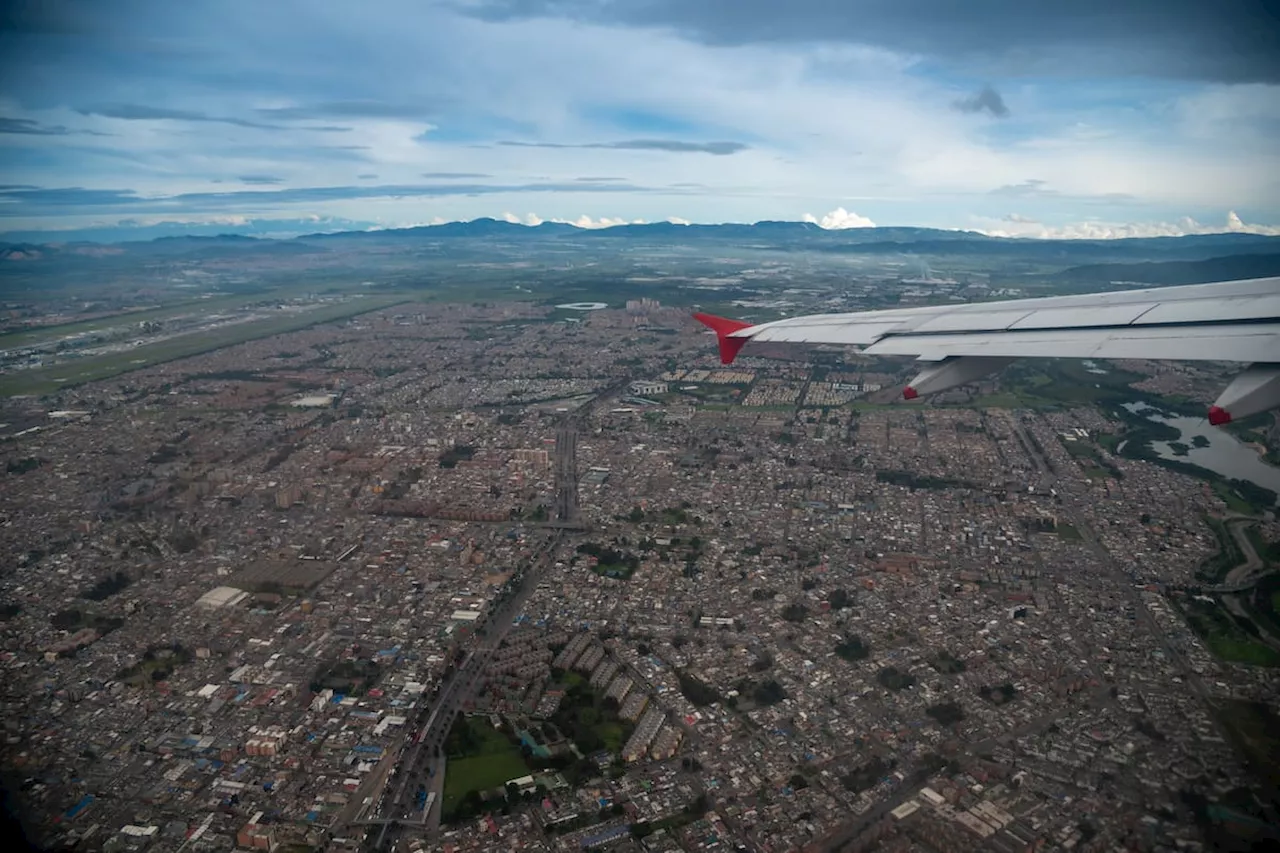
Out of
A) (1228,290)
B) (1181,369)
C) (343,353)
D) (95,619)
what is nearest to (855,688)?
(1228,290)

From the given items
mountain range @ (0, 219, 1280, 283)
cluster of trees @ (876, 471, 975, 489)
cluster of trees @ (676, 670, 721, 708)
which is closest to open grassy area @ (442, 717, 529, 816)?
cluster of trees @ (676, 670, 721, 708)

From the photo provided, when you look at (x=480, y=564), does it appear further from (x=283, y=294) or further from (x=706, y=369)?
(x=283, y=294)

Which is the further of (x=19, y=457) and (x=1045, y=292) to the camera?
(x=1045, y=292)

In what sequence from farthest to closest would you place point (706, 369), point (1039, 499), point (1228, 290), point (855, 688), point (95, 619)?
point (706, 369) → point (1039, 499) → point (95, 619) → point (855, 688) → point (1228, 290)

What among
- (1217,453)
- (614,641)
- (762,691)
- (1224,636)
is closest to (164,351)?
(614,641)

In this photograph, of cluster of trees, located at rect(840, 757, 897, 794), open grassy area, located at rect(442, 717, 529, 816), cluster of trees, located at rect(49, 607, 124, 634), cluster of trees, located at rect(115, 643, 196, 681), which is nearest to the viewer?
cluster of trees, located at rect(840, 757, 897, 794)

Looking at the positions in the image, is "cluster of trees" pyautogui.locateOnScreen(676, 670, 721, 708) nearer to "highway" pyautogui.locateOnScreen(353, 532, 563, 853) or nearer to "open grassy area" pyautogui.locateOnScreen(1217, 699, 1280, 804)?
"highway" pyautogui.locateOnScreen(353, 532, 563, 853)
